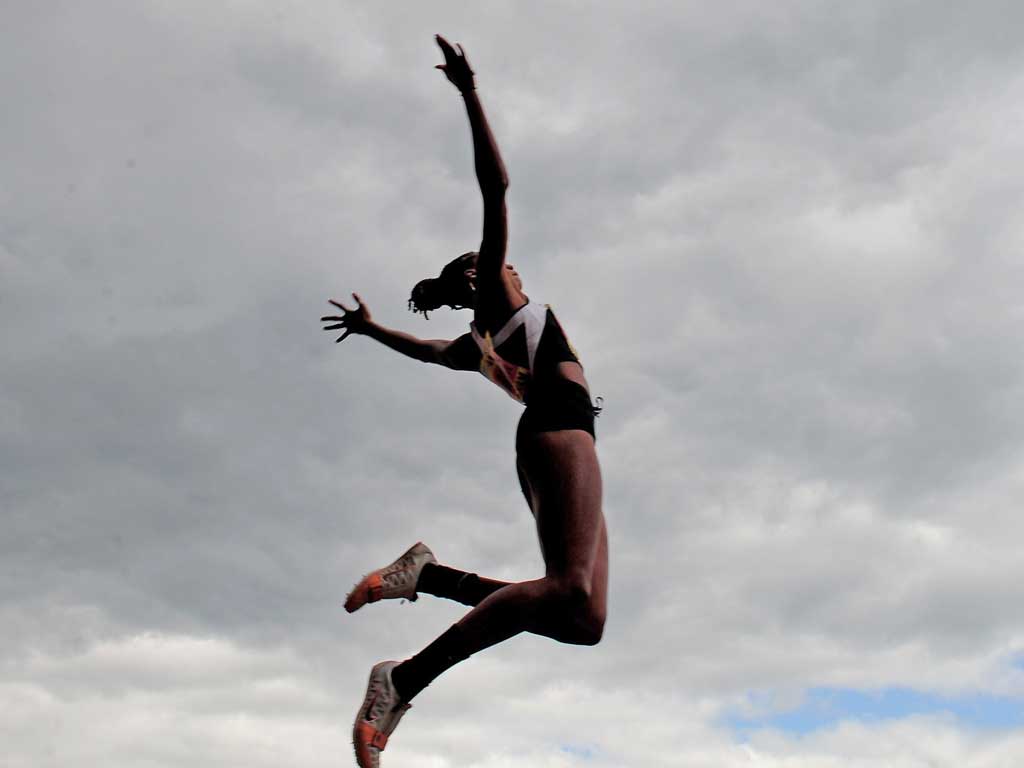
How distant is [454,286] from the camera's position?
7.07 meters

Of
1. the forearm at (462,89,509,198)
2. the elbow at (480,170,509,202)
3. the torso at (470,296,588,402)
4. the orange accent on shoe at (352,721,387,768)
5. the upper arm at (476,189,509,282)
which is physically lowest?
the orange accent on shoe at (352,721,387,768)

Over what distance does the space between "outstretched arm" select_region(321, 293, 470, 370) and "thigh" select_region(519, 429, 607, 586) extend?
1.31 meters

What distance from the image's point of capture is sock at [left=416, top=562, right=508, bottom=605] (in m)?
6.83

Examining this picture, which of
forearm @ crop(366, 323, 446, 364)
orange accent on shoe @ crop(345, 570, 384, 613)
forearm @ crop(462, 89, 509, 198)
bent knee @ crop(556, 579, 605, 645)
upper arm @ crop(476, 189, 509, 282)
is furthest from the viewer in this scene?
forearm @ crop(366, 323, 446, 364)

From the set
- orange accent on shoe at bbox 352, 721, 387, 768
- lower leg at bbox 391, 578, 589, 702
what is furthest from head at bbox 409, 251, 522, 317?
orange accent on shoe at bbox 352, 721, 387, 768

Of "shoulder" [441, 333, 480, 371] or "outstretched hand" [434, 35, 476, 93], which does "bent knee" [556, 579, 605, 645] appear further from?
"outstretched hand" [434, 35, 476, 93]

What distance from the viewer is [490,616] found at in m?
→ 5.99

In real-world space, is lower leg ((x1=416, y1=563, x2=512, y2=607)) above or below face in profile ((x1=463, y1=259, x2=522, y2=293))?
below

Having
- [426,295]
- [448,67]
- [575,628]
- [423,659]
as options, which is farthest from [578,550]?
[448,67]

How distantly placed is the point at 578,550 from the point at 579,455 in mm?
559

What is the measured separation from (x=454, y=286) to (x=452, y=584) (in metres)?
1.86

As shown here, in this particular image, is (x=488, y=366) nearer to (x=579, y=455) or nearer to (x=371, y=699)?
(x=579, y=455)

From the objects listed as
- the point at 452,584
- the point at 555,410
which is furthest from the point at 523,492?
the point at 452,584

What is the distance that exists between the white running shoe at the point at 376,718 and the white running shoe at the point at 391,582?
632 mm
